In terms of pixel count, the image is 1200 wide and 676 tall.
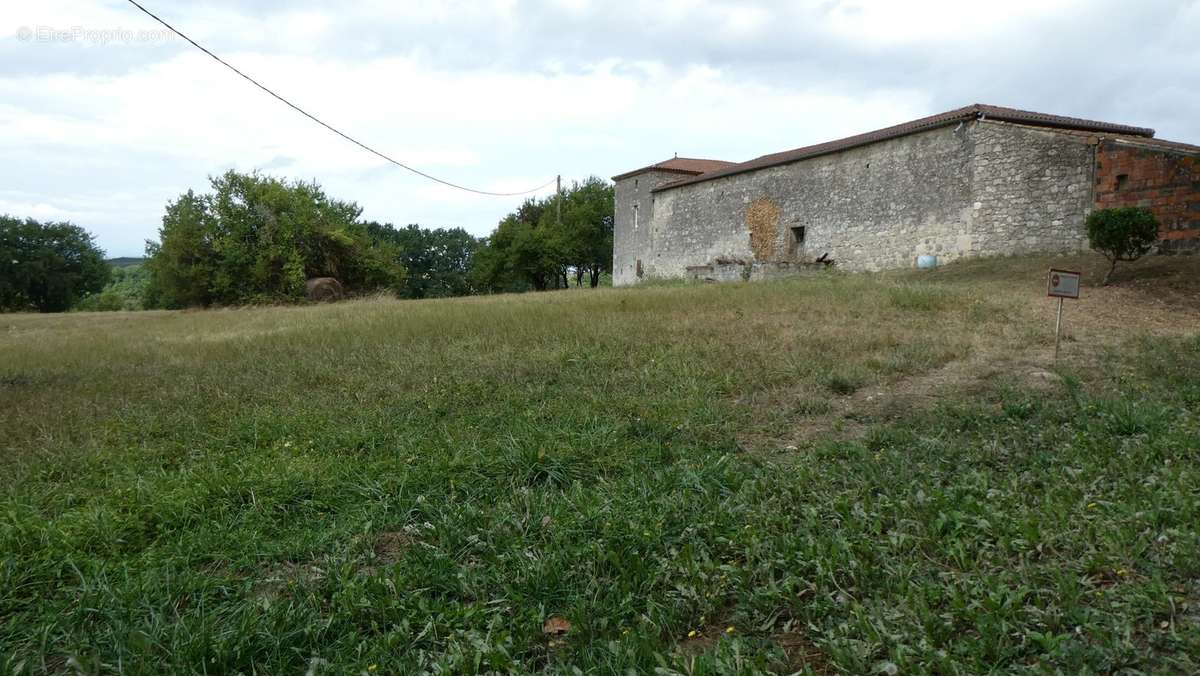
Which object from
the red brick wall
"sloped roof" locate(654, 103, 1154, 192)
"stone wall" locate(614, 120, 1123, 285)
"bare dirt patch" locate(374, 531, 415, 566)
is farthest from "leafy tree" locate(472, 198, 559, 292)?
"bare dirt patch" locate(374, 531, 415, 566)

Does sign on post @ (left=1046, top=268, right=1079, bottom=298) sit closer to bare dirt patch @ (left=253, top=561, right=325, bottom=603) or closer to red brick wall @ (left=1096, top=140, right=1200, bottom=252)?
bare dirt patch @ (left=253, top=561, right=325, bottom=603)

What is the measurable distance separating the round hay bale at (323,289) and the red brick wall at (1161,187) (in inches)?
974

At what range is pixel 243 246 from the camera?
90.1 feet

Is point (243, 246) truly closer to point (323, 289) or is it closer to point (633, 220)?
point (323, 289)

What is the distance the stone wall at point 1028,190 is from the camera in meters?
15.2

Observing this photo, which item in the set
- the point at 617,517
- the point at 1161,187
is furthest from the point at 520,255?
the point at 617,517

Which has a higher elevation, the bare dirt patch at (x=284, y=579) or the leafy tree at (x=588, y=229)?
the leafy tree at (x=588, y=229)

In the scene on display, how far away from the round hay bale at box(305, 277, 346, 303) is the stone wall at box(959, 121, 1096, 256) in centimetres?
2226

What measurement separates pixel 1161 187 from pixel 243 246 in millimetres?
29066

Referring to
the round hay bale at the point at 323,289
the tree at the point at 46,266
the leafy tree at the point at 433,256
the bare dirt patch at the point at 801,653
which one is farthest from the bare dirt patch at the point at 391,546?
the leafy tree at the point at 433,256

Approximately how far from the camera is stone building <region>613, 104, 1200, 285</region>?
1358cm

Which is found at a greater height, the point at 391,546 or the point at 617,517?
the point at 617,517

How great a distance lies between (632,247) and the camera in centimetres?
3481

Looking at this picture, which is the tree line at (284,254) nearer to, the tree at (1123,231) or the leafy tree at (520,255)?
the leafy tree at (520,255)
